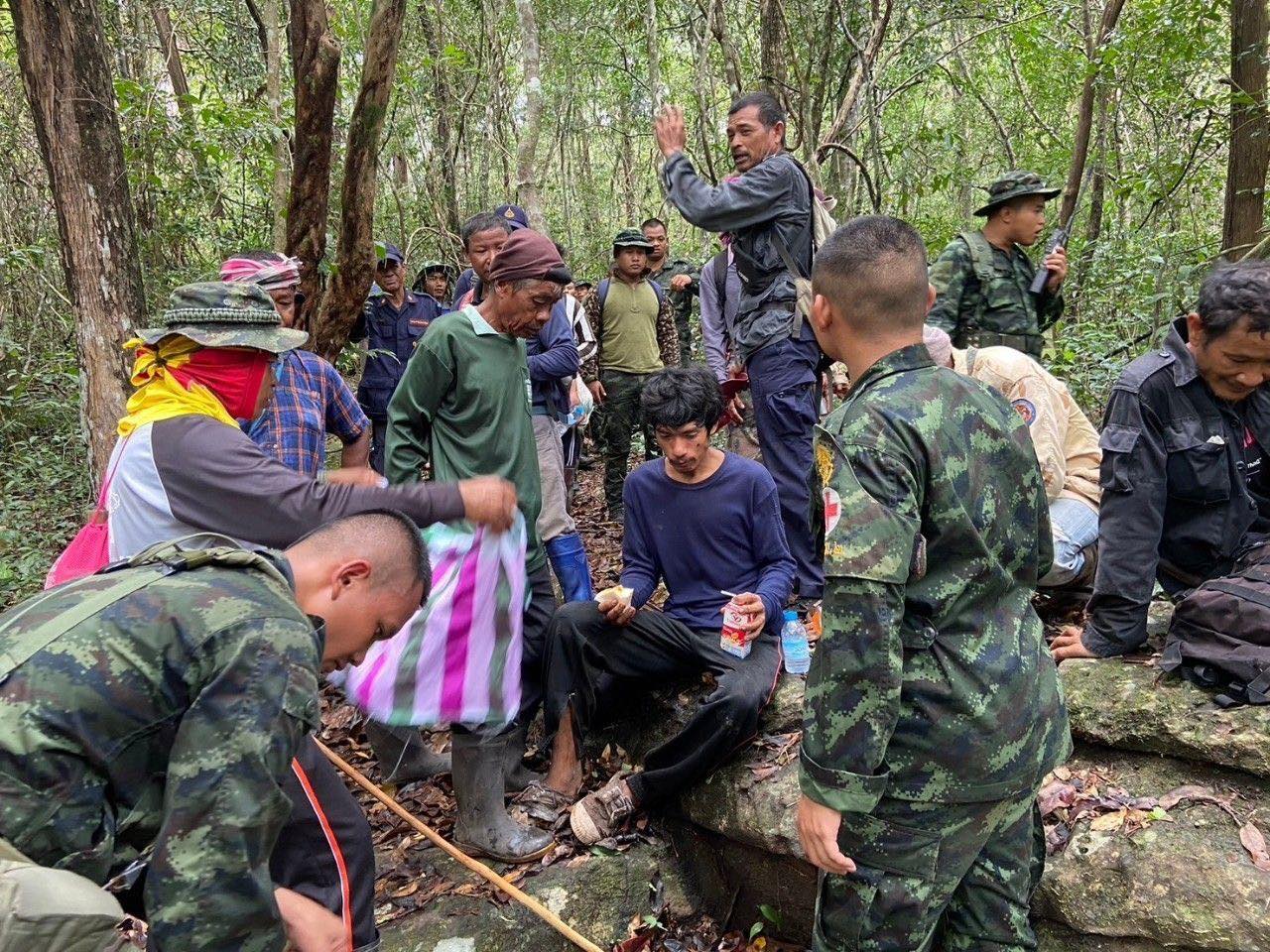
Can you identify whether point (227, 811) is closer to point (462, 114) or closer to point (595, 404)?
point (595, 404)

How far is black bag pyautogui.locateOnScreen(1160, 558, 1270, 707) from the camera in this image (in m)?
3.19

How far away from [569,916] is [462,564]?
156 cm

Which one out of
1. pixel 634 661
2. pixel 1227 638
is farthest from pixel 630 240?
pixel 1227 638

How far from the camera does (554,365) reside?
5809mm

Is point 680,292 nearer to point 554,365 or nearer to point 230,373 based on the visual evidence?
point 554,365

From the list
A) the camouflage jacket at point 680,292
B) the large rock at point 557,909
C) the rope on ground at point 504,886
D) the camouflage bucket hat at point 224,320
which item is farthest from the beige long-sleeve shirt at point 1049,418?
the camouflage jacket at point 680,292

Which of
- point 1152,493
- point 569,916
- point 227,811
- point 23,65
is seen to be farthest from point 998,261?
point 23,65

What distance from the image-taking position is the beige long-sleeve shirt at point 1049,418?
4465 mm

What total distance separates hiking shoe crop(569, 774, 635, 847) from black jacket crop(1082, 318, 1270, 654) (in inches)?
90.2

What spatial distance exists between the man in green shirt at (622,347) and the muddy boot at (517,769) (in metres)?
3.75

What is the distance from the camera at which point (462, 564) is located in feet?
11.1

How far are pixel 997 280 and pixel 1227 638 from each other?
2.83m

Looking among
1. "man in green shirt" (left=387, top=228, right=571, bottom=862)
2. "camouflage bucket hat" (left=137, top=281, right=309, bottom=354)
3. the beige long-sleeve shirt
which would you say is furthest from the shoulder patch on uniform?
"camouflage bucket hat" (left=137, top=281, right=309, bottom=354)

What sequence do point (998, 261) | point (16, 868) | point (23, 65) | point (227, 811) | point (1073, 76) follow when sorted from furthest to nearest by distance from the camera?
point (1073, 76) < point (998, 261) < point (23, 65) < point (227, 811) < point (16, 868)
